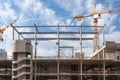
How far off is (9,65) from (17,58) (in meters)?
15.2

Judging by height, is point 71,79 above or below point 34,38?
below

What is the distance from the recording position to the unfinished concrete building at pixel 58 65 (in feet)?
380

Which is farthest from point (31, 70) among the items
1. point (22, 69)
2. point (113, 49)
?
point (113, 49)

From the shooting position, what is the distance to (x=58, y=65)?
11612 cm

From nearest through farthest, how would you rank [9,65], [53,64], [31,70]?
[31,70] < [53,64] < [9,65]

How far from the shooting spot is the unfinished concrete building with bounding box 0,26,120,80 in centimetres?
11588

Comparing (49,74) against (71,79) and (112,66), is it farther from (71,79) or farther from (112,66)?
(112,66)

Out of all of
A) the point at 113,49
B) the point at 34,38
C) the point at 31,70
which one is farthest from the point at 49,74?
the point at 113,49

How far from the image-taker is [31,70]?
114938 mm

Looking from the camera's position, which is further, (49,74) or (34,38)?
(34,38)

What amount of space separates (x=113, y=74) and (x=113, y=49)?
9702 millimetres

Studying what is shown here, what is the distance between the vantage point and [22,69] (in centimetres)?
11556

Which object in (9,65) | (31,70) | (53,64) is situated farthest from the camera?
(9,65)

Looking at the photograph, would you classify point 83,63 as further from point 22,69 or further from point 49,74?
point 22,69
